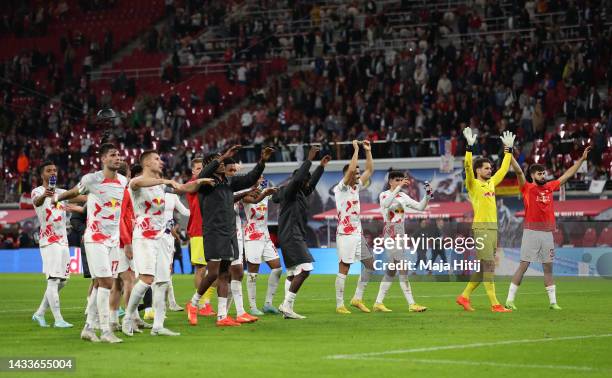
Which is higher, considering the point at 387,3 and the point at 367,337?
the point at 387,3

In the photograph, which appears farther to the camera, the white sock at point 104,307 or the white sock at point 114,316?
the white sock at point 114,316

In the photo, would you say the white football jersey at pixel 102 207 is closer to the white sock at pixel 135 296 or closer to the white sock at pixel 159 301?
the white sock at pixel 135 296

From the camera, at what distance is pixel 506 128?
39469 mm

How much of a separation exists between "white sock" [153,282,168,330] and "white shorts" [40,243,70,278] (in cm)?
270

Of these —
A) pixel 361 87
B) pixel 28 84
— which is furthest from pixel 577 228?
pixel 28 84

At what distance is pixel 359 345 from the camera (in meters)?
13.5

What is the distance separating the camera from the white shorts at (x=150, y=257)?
48.0 feet

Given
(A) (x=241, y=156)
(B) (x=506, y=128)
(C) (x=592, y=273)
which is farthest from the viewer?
(A) (x=241, y=156)

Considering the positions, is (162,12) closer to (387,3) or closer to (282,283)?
(387,3)

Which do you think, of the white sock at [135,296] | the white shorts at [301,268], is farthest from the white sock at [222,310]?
the white shorts at [301,268]

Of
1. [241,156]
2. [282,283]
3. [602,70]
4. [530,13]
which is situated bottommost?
[282,283]

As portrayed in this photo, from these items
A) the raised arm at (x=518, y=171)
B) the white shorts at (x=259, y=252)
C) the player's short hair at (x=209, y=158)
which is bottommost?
the white shorts at (x=259, y=252)

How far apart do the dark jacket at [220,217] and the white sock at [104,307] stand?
2272 millimetres

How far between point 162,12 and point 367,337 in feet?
158
